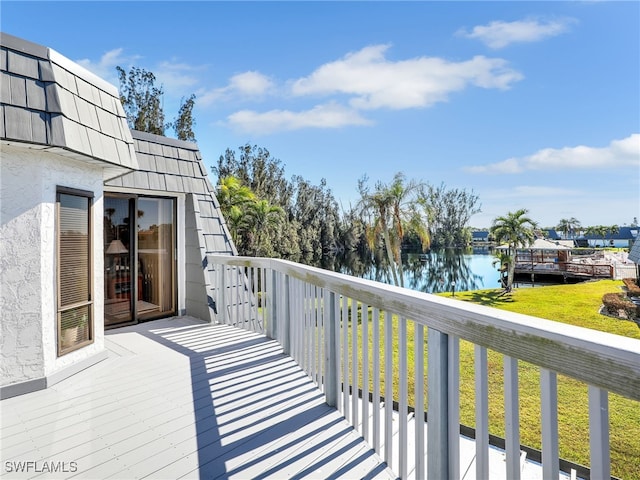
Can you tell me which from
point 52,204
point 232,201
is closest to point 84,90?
point 52,204

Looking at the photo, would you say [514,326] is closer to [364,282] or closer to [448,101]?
[364,282]

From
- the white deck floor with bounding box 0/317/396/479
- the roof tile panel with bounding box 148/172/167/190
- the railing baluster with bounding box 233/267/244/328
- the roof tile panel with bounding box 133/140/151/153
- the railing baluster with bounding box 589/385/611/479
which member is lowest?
the white deck floor with bounding box 0/317/396/479

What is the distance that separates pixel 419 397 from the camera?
152 cm

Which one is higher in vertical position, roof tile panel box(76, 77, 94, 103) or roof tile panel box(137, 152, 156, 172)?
roof tile panel box(76, 77, 94, 103)

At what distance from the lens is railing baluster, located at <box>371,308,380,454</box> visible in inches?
72.9

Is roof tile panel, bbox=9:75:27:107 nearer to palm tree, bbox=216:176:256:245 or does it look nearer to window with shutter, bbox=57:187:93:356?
window with shutter, bbox=57:187:93:356

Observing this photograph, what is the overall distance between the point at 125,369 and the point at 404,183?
14.4 metres

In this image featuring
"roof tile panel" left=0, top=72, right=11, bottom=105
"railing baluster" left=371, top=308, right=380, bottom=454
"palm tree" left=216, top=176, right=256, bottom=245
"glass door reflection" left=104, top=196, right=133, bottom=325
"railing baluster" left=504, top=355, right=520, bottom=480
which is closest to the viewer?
"railing baluster" left=504, top=355, right=520, bottom=480

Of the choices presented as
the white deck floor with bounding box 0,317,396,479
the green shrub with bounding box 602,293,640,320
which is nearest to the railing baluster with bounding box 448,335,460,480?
the white deck floor with bounding box 0,317,396,479

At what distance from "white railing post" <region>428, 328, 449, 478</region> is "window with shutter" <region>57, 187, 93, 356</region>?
3.21m

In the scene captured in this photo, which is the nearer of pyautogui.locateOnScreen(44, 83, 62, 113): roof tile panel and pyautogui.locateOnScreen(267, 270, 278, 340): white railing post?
pyautogui.locateOnScreen(44, 83, 62, 113): roof tile panel

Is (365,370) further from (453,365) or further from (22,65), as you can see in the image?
(22,65)

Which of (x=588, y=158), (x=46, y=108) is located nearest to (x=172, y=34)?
(x=46, y=108)

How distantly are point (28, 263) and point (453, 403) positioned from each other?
10.7 feet
